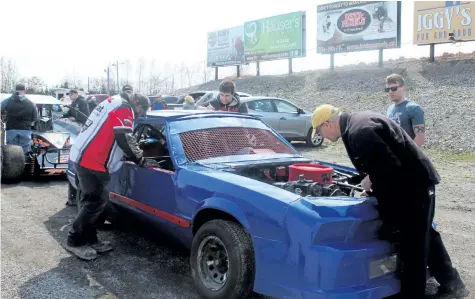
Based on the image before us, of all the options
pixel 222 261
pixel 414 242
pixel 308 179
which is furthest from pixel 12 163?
pixel 414 242

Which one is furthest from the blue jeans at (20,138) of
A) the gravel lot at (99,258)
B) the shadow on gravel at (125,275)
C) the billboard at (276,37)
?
the billboard at (276,37)

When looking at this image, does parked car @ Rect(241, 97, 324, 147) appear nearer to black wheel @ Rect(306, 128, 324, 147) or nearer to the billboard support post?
black wheel @ Rect(306, 128, 324, 147)

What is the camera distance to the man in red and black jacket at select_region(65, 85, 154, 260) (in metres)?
4.28

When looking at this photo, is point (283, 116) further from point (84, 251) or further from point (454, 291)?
point (454, 291)

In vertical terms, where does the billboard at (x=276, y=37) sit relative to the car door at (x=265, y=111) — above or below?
above

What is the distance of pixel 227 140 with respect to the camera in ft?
14.5

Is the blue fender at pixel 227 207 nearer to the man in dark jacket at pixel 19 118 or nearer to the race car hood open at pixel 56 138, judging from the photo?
the race car hood open at pixel 56 138

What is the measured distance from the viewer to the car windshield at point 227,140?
414 cm

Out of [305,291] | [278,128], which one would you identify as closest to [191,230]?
[305,291]

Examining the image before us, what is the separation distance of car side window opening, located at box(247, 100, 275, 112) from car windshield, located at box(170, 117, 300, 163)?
719 centimetres

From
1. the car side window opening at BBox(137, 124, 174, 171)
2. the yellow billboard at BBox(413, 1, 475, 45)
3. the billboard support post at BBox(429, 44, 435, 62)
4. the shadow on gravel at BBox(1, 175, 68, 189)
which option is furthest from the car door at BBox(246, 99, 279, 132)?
the billboard support post at BBox(429, 44, 435, 62)

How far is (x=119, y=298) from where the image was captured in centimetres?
339

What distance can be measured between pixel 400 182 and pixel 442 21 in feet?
66.5

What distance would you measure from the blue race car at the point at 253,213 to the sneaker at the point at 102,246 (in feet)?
1.27
